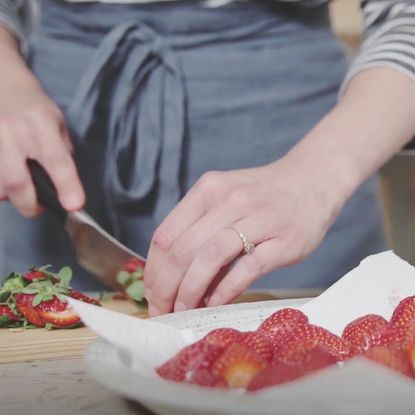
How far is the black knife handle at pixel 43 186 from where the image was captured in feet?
3.16

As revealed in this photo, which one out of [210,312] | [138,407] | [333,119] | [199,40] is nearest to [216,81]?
[199,40]

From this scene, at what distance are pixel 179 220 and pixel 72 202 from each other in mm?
137

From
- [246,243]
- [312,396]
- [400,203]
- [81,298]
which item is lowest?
[400,203]

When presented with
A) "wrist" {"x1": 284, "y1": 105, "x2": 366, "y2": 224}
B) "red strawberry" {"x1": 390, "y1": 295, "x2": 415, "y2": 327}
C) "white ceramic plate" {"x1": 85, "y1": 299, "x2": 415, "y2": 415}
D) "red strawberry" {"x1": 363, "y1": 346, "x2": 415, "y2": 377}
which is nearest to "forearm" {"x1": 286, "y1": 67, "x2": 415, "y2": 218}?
"wrist" {"x1": 284, "y1": 105, "x2": 366, "y2": 224}

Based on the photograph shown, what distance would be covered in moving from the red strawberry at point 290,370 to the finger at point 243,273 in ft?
0.90

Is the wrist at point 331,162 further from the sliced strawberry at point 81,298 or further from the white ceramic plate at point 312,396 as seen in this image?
the white ceramic plate at point 312,396

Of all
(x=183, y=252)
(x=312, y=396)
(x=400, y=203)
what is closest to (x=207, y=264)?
(x=183, y=252)

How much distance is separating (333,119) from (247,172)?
125 millimetres

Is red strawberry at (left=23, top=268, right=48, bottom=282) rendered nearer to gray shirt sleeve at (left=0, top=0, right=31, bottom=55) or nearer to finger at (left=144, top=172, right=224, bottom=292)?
finger at (left=144, top=172, right=224, bottom=292)

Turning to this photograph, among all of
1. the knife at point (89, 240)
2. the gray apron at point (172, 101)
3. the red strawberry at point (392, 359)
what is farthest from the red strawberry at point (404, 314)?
the gray apron at point (172, 101)

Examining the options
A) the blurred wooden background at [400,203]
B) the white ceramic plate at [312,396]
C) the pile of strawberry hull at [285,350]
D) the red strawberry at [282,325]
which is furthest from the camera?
the blurred wooden background at [400,203]

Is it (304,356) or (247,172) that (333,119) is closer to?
(247,172)

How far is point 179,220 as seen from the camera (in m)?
0.84

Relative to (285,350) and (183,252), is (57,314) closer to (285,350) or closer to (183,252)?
(183,252)
